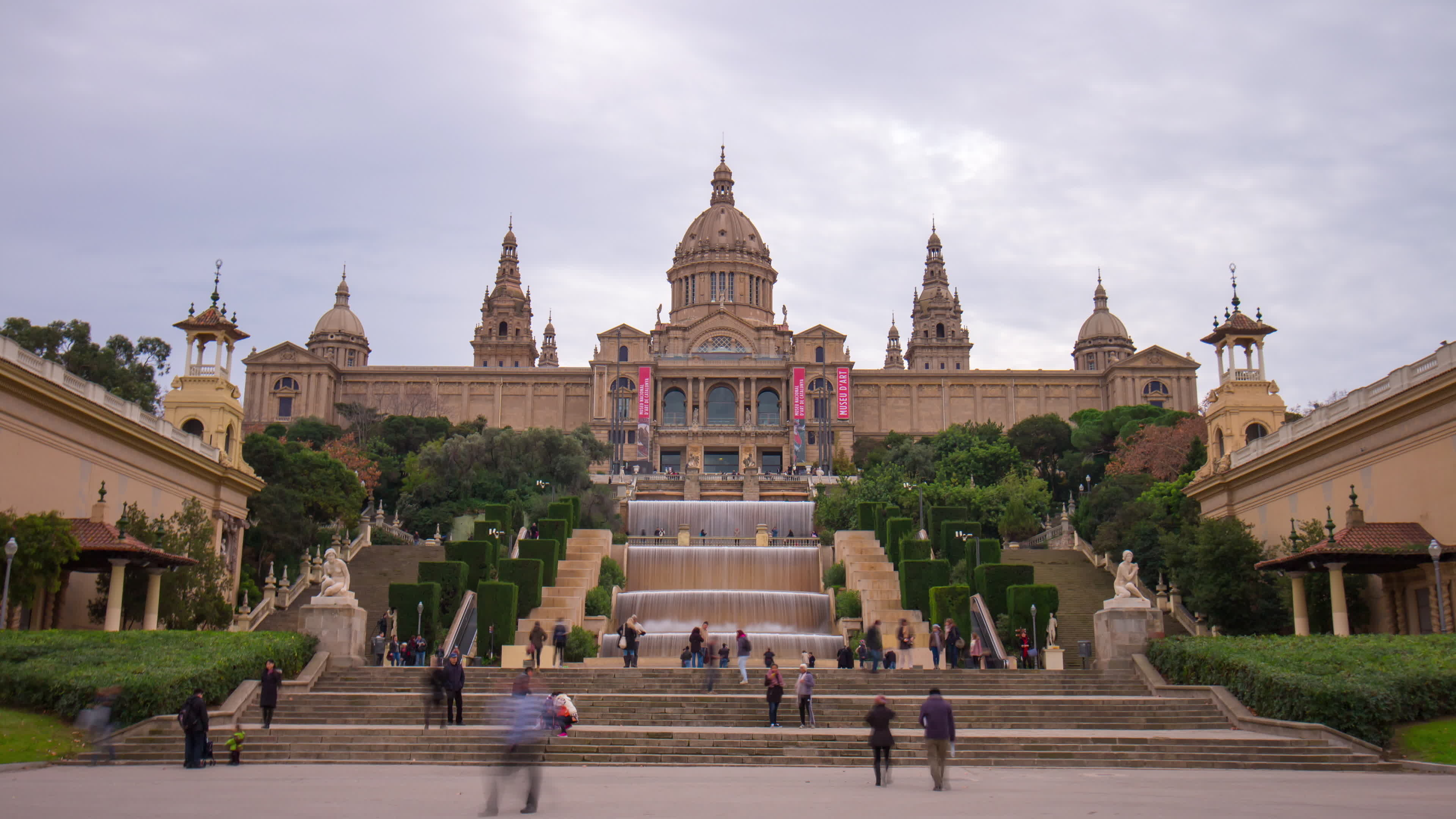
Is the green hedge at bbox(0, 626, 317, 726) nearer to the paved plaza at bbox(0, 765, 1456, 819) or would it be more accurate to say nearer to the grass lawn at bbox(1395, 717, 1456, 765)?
the paved plaza at bbox(0, 765, 1456, 819)

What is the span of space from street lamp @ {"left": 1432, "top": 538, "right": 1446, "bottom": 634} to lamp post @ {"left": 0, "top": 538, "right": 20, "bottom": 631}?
1.3 inches

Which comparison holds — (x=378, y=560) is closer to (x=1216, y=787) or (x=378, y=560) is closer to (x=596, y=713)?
(x=596, y=713)

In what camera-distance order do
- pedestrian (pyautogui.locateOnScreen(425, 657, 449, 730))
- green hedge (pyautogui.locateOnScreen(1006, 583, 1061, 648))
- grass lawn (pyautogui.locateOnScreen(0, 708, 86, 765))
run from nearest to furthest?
1. grass lawn (pyautogui.locateOnScreen(0, 708, 86, 765))
2. pedestrian (pyautogui.locateOnScreen(425, 657, 449, 730))
3. green hedge (pyautogui.locateOnScreen(1006, 583, 1061, 648))

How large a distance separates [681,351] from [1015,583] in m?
72.4

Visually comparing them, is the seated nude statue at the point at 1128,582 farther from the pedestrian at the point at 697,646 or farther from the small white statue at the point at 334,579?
the small white statue at the point at 334,579

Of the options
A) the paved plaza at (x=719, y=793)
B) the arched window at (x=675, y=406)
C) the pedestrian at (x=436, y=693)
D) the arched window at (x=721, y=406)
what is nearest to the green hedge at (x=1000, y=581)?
the paved plaza at (x=719, y=793)

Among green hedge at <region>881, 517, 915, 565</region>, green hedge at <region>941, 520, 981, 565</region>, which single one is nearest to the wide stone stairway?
green hedge at <region>881, 517, 915, 565</region>

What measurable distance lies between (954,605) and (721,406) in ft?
222

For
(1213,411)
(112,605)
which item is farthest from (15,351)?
(1213,411)

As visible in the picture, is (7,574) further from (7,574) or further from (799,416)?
(799,416)

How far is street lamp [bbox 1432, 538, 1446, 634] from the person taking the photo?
2562cm

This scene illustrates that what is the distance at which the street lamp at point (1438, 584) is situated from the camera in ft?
84.1

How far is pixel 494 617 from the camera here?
118 ft

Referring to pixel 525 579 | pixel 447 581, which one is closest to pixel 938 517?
pixel 525 579
